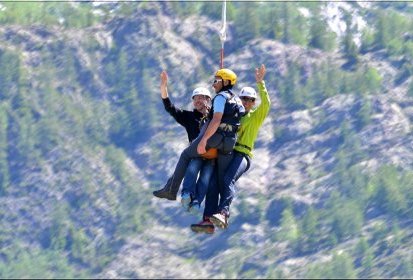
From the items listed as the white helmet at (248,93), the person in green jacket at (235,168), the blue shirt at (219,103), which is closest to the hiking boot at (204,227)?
the person in green jacket at (235,168)

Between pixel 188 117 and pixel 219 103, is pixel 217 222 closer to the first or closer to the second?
pixel 188 117

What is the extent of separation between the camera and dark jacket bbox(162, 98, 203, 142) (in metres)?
51.7

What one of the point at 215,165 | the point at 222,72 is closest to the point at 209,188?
the point at 215,165

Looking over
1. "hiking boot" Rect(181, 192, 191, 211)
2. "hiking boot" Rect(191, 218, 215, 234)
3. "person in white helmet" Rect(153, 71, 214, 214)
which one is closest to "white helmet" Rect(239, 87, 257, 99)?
"person in white helmet" Rect(153, 71, 214, 214)

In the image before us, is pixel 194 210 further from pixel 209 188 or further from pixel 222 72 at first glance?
Result: pixel 222 72

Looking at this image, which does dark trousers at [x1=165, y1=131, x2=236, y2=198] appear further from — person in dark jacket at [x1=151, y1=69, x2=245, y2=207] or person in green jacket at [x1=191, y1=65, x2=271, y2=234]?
person in green jacket at [x1=191, y1=65, x2=271, y2=234]

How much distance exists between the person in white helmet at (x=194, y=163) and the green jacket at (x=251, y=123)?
98cm

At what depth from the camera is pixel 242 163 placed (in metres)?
52.0

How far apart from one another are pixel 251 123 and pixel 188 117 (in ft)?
5.89

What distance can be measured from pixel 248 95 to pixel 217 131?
1354mm

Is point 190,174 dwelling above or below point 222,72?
below

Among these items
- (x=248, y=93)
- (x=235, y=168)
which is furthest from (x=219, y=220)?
(x=248, y=93)

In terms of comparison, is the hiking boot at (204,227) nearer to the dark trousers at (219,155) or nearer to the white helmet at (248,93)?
the dark trousers at (219,155)

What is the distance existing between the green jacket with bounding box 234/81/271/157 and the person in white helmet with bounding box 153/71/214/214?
0.98 metres
